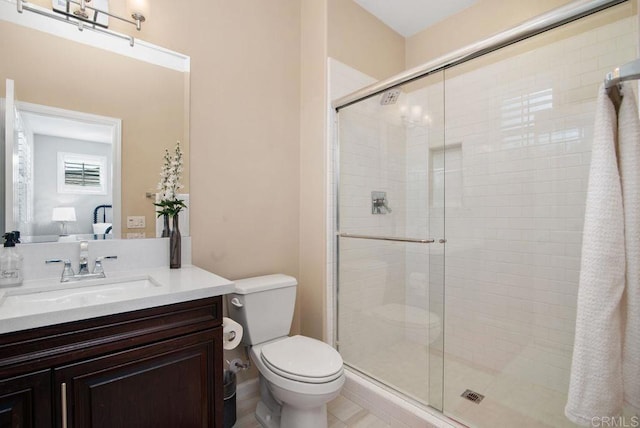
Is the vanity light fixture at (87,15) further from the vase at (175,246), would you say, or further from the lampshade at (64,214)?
the vase at (175,246)

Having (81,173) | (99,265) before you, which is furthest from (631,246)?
(81,173)

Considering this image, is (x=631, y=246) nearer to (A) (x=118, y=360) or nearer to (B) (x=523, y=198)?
(B) (x=523, y=198)

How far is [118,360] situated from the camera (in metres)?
1.04

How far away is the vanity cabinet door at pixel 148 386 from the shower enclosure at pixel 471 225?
3.50 feet

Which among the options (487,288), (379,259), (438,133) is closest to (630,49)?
(438,133)

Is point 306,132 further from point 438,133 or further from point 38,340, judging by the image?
point 38,340

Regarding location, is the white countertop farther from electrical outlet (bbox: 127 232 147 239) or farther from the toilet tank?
the toilet tank

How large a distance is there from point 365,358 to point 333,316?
0.33 meters

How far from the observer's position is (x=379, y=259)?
2189mm

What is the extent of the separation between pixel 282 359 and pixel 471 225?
143 cm

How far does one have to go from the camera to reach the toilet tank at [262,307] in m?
1.69

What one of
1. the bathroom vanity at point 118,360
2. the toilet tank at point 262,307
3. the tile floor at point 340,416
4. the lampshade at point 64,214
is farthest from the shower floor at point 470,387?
the lampshade at point 64,214

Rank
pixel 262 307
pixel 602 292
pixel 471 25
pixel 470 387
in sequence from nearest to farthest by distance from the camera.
A: pixel 602 292 < pixel 262 307 < pixel 470 387 < pixel 471 25

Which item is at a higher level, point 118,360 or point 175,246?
point 175,246
